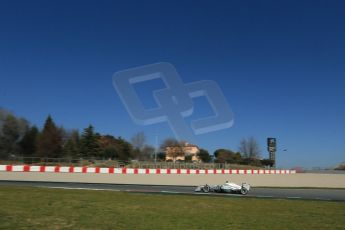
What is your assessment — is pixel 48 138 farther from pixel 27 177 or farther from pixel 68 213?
pixel 68 213

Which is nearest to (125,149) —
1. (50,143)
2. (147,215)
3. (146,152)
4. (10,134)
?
(146,152)

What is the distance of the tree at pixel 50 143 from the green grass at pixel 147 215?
208ft

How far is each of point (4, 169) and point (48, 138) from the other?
170 ft

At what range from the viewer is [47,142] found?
75562 millimetres

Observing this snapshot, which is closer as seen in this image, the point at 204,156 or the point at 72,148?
the point at 72,148

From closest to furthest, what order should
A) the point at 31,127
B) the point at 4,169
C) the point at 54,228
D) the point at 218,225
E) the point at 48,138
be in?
the point at 54,228 < the point at 218,225 < the point at 4,169 < the point at 48,138 < the point at 31,127

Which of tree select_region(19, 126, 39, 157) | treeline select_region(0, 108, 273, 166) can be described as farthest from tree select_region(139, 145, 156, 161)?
tree select_region(19, 126, 39, 157)

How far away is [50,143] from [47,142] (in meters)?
0.71

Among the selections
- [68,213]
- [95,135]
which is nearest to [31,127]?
[95,135]

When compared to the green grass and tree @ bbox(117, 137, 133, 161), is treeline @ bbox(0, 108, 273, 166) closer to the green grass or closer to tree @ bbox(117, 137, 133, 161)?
tree @ bbox(117, 137, 133, 161)

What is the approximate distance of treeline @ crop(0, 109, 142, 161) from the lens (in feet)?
249

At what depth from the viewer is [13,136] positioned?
78188mm

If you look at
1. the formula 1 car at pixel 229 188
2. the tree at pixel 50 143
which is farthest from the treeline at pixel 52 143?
the formula 1 car at pixel 229 188

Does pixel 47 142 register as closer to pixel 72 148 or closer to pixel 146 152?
pixel 72 148
